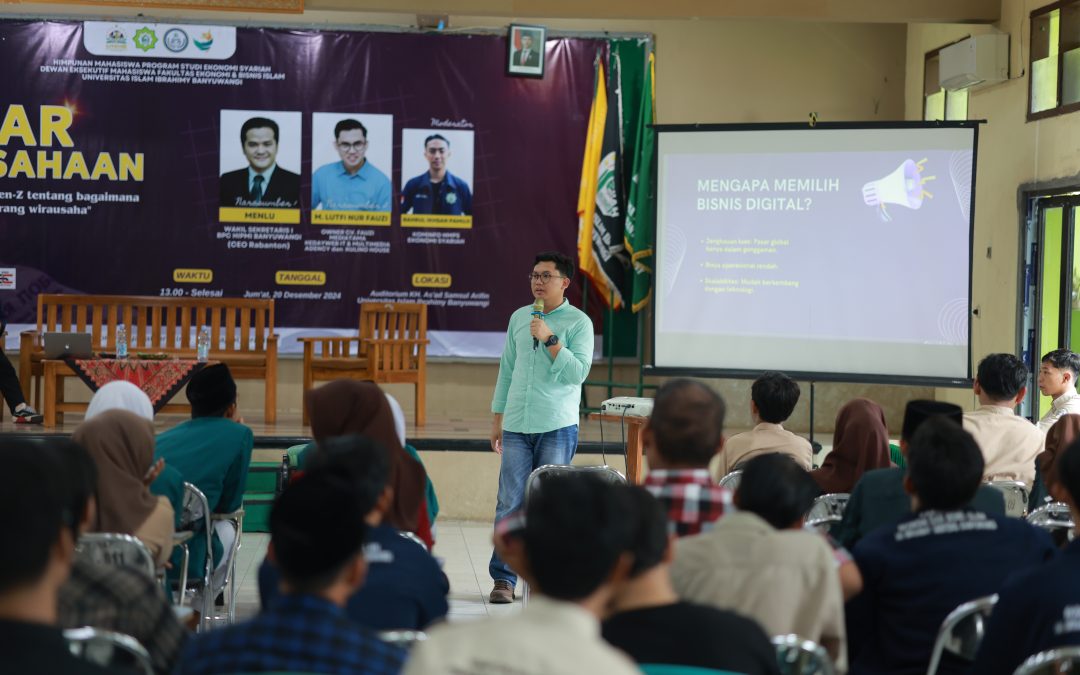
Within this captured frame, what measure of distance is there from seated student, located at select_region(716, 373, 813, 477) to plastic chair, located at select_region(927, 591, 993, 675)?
5.78 feet

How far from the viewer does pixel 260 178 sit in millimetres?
9273

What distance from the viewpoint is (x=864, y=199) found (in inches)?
258

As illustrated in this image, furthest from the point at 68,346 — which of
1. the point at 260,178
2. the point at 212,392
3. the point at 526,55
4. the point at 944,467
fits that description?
the point at 944,467

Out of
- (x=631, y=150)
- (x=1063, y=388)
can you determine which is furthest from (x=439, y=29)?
(x=1063, y=388)

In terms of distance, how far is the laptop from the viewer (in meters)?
7.04

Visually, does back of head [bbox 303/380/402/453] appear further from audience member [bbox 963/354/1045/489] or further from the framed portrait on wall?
the framed portrait on wall

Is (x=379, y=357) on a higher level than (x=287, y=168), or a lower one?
lower

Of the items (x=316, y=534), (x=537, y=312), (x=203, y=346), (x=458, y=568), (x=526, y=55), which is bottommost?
(x=458, y=568)

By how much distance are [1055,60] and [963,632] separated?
233 inches

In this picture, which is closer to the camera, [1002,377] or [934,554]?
[934,554]

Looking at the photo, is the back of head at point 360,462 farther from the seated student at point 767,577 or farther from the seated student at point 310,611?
the seated student at point 767,577

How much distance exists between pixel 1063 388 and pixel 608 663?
4408 millimetres

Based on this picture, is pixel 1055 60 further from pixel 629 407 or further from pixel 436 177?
pixel 436 177

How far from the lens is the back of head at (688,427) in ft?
8.47
